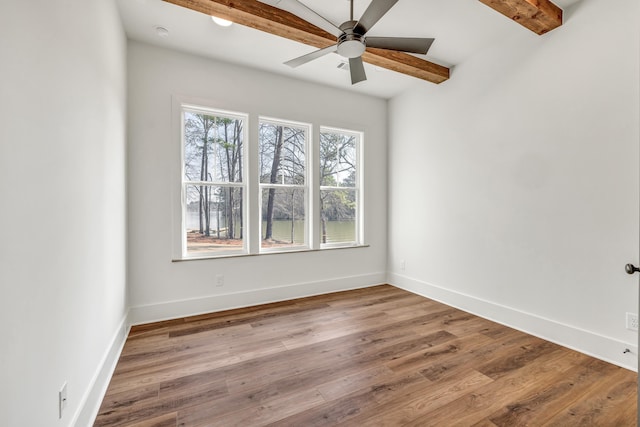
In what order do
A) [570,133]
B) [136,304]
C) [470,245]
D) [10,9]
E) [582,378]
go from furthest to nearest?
[470,245] → [136,304] → [570,133] → [582,378] → [10,9]

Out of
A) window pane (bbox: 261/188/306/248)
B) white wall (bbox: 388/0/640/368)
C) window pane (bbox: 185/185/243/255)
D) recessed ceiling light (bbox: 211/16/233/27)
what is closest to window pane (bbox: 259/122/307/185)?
window pane (bbox: 261/188/306/248)

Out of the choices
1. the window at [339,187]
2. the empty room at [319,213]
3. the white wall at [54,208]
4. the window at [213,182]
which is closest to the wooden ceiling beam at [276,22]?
the empty room at [319,213]

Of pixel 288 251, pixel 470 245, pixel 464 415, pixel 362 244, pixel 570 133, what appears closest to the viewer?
pixel 464 415

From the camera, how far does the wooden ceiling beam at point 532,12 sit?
2260mm

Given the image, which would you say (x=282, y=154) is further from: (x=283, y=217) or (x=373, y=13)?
(x=373, y=13)

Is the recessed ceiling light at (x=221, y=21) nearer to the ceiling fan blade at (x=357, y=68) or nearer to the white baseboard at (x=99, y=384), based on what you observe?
the ceiling fan blade at (x=357, y=68)

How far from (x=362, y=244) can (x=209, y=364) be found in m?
2.74

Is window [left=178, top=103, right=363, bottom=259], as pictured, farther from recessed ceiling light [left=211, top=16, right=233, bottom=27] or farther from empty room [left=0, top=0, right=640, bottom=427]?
recessed ceiling light [left=211, top=16, right=233, bottom=27]

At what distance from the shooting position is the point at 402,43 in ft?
7.13

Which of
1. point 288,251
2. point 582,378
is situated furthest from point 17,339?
point 582,378

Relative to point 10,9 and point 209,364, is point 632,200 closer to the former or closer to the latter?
point 209,364

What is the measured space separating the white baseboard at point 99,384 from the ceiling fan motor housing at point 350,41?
9.26ft

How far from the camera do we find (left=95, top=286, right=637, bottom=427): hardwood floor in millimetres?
1701

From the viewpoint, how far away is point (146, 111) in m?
2.99
